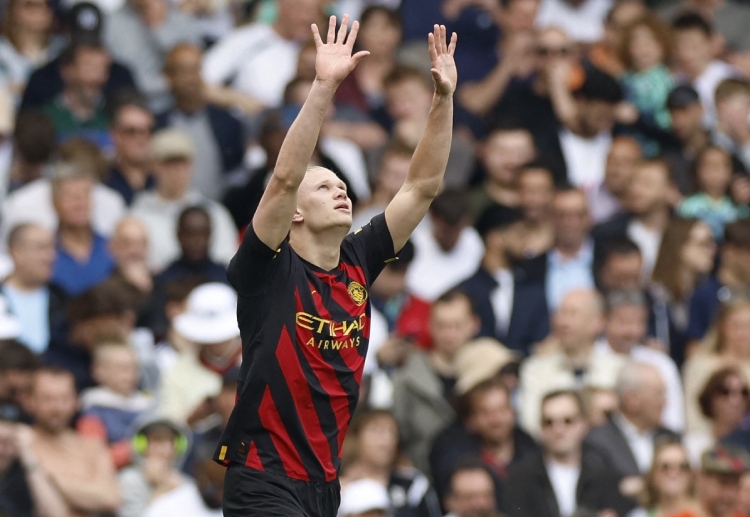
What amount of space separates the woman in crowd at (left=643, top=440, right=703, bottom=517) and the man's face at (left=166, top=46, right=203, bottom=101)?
4708 mm

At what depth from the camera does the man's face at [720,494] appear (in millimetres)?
10086

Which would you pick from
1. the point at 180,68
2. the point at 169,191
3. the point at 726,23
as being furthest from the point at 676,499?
the point at 726,23

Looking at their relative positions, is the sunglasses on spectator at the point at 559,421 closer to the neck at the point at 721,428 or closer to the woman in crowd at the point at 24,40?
the neck at the point at 721,428

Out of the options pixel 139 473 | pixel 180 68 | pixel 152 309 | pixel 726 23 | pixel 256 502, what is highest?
pixel 726 23

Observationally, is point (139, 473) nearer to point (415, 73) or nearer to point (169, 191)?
point (169, 191)

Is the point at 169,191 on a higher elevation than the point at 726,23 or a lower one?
lower

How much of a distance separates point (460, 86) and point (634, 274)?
297cm

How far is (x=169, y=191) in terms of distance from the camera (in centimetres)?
1178

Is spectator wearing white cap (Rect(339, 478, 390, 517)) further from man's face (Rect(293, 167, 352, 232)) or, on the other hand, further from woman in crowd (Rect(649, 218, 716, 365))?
woman in crowd (Rect(649, 218, 716, 365))

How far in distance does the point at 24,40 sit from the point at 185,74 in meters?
1.44

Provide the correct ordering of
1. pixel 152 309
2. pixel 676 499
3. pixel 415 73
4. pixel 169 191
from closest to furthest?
pixel 676 499, pixel 152 309, pixel 169 191, pixel 415 73

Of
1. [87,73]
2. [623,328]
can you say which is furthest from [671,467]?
[87,73]

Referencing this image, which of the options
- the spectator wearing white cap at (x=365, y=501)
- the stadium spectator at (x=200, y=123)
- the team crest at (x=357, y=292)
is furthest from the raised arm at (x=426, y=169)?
the stadium spectator at (x=200, y=123)

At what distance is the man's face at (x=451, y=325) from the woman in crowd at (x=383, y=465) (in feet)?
3.52
